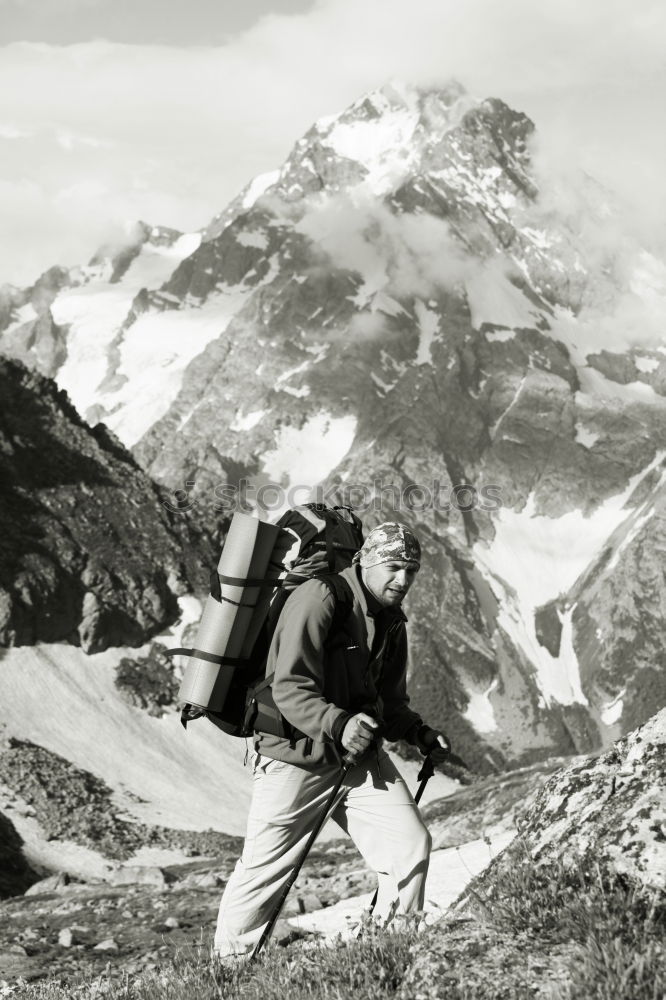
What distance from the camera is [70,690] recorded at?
12825 centimetres

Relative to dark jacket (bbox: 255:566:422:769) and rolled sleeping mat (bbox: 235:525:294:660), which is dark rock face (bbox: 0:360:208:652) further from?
dark jacket (bbox: 255:566:422:769)

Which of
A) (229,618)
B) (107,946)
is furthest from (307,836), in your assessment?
(107,946)

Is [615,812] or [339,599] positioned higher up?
[339,599]

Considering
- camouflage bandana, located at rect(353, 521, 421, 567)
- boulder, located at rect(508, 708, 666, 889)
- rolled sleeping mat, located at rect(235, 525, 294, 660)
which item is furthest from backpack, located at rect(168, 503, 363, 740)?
boulder, located at rect(508, 708, 666, 889)

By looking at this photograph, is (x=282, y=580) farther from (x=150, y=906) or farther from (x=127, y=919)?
(x=150, y=906)

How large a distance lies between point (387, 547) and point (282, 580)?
3.11 feet

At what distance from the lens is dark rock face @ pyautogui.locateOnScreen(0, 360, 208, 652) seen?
137m

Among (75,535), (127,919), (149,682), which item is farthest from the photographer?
(75,535)

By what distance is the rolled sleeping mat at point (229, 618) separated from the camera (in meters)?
8.99

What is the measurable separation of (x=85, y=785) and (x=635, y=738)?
97429mm

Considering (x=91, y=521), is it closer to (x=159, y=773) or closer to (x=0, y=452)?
(x=0, y=452)

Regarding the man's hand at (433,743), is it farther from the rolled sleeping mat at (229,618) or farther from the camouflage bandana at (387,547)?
the rolled sleeping mat at (229,618)

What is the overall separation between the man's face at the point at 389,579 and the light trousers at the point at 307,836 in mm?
1220

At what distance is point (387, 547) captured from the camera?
28.7 ft
